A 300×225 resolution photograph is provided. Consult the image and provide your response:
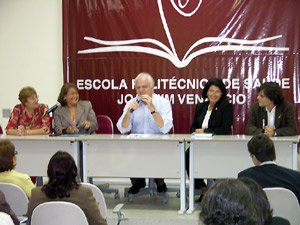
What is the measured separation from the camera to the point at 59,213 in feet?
7.47

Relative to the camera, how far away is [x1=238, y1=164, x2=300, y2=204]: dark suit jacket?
106 inches

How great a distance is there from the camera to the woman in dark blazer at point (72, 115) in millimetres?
4984

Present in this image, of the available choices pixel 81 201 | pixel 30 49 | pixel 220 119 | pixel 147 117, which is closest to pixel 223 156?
pixel 220 119

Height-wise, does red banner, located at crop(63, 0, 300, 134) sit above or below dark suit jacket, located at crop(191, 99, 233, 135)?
above

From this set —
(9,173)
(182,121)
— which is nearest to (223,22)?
(182,121)

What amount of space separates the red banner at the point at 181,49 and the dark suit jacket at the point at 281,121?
93 cm

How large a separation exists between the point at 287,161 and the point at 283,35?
2034 mm

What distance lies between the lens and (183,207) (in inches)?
171

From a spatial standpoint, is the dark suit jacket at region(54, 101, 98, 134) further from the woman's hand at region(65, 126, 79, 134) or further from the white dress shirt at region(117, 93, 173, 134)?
the white dress shirt at region(117, 93, 173, 134)

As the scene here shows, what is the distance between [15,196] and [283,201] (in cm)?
168

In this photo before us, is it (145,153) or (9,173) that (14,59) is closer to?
(145,153)

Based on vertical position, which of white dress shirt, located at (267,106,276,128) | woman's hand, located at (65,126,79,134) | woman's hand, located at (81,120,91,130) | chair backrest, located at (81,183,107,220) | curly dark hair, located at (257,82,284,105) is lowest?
chair backrest, located at (81,183,107,220)

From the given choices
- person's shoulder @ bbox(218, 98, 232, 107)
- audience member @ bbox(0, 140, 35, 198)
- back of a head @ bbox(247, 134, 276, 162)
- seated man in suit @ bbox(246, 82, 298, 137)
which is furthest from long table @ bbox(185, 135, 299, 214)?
audience member @ bbox(0, 140, 35, 198)

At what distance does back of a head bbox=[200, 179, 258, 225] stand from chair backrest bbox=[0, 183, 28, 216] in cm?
174
